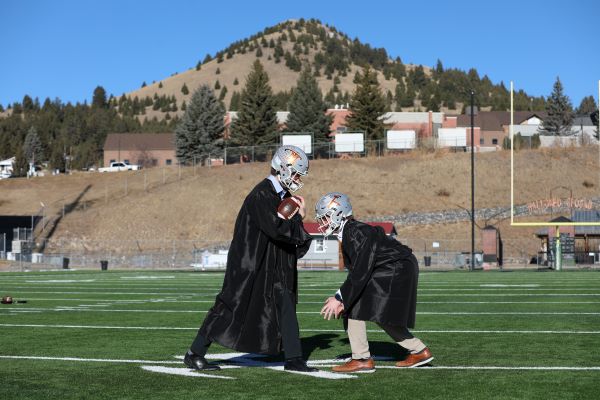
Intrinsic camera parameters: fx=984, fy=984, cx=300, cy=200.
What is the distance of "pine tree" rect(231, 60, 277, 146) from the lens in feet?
294

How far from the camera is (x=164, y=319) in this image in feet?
47.6

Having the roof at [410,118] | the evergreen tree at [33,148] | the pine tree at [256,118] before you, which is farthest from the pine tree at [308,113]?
the evergreen tree at [33,148]

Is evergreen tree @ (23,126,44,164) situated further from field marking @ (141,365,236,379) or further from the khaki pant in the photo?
the khaki pant

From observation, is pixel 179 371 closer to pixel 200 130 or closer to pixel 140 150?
pixel 200 130

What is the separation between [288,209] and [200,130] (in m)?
86.1

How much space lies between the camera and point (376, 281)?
343 inches

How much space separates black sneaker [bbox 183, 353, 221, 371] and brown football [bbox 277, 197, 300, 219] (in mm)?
1488

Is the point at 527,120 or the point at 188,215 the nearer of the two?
the point at 188,215

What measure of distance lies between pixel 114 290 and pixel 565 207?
5043 cm

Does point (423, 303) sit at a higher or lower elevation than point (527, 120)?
lower

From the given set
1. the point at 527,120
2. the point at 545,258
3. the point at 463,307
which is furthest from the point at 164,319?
the point at 527,120

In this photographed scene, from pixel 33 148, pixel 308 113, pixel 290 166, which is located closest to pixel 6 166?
pixel 33 148

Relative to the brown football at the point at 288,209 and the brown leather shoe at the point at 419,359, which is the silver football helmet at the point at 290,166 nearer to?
the brown football at the point at 288,209

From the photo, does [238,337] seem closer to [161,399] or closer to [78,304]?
[161,399]
